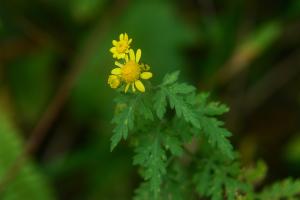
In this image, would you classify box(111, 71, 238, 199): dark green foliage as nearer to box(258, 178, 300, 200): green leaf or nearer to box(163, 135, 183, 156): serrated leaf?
box(163, 135, 183, 156): serrated leaf

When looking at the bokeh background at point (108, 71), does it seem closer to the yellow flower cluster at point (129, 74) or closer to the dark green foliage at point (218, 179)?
the dark green foliage at point (218, 179)

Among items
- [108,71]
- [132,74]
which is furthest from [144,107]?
[108,71]

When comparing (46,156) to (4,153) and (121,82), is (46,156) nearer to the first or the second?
(4,153)

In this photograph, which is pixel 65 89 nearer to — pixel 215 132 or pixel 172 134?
pixel 172 134

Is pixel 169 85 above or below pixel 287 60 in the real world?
below

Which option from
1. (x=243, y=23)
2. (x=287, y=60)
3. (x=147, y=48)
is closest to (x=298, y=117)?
(x=287, y=60)

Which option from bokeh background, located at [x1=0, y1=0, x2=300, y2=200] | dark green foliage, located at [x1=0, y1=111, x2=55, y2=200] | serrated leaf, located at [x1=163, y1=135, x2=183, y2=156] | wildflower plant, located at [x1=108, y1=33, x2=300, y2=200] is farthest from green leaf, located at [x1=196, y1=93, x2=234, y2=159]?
dark green foliage, located at [x1=0, y1=111, x2=55, y2=200]

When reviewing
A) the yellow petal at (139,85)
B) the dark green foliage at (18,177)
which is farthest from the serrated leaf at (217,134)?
the dark green foliage at (18,177)
